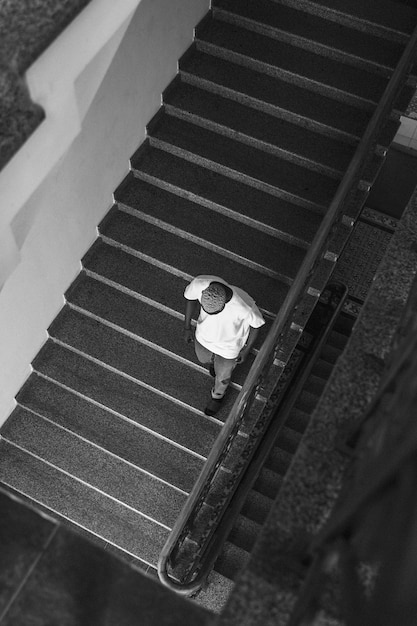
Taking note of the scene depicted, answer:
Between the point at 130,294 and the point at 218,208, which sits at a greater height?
the point at 218,208

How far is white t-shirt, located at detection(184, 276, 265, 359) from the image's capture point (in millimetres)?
4574

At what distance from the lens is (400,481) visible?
55.1 inches

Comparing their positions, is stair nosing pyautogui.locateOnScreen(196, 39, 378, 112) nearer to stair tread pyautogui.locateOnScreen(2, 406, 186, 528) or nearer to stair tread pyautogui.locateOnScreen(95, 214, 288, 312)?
stair tread pyautogui.locateOnScreen(95, 214, 288, 312)

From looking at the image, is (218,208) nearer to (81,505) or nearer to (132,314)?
(132,314)

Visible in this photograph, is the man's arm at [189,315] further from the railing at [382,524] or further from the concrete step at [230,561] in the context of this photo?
the railing at [382,524]

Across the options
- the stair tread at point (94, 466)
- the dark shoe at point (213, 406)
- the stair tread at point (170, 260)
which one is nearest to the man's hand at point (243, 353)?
the dark shoe at point (213, 406)

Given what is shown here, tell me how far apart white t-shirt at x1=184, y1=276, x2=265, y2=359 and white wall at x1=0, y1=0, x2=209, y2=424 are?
148 centimetres

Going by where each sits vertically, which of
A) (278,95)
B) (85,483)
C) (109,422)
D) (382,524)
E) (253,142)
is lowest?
(382,524)

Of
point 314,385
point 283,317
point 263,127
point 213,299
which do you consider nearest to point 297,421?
point 314,385

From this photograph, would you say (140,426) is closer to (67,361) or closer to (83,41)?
(67,361)

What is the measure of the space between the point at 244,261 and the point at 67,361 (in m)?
2.00

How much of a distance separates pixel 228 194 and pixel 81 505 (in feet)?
11.0

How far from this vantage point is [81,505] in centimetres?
602

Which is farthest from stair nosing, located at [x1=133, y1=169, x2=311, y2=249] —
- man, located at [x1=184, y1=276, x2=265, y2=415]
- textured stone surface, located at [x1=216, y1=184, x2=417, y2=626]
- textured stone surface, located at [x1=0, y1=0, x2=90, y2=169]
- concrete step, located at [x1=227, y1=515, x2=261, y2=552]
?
textured stone surface, located at [x1=0, y1=0, x2=90, y2=169]
